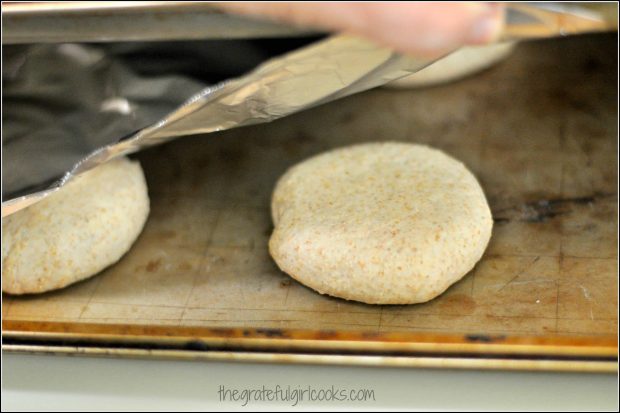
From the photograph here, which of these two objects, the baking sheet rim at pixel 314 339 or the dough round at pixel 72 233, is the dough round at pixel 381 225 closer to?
the baking sheet rim at pixel 314 339

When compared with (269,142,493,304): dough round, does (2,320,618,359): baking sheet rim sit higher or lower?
lower

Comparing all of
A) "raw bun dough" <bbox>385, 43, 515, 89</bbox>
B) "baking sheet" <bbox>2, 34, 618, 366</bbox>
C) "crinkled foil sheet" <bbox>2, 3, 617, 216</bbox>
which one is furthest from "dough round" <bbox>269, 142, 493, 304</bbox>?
"raw bun dough" <bbox>385, 43, 515, 89</bbox>

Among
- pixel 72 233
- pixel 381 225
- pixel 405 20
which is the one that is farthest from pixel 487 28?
pixel 72 233

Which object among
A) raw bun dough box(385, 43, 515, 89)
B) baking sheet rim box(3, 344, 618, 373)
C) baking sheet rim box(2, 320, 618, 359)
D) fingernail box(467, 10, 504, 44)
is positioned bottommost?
baking sheet rim box(3, 344, 618, 373)

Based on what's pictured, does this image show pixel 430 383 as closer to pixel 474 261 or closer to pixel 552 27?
pixel 474 261

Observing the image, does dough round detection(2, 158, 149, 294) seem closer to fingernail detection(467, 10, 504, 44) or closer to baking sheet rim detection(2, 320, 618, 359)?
baking sheet rim detection(2, 320, 618, 359)

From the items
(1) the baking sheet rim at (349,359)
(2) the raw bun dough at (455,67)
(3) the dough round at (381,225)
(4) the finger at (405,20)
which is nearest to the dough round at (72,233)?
(1) the baking sheet rim at (349,359)
